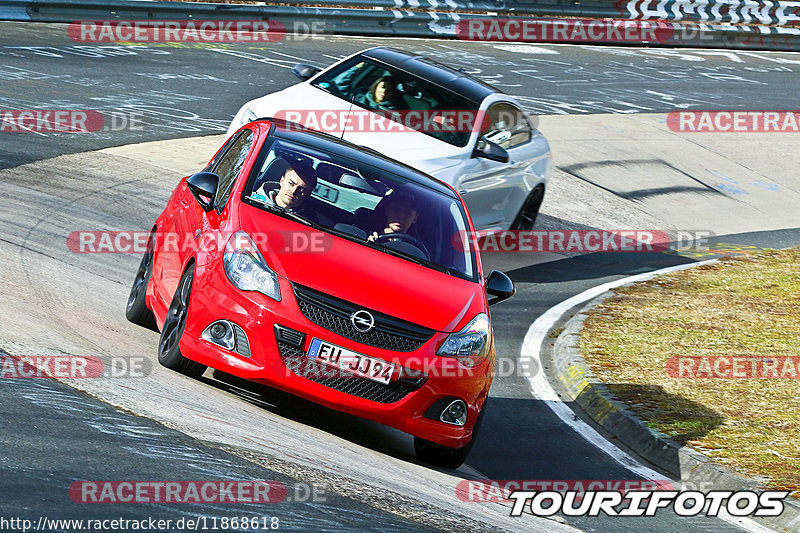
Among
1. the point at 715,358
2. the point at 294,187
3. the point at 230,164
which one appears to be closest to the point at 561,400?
the point at 715,358

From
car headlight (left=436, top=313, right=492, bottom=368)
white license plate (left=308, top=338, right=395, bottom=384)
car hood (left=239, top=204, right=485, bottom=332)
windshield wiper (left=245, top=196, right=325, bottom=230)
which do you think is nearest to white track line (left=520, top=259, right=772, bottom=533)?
car headlight (left=436, top=313, right=492, bottom=368)

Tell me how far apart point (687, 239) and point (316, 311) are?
438 inches

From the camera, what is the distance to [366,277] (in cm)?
698

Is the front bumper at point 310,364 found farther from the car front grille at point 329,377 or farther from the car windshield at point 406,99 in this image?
the car windshield at point 406,99

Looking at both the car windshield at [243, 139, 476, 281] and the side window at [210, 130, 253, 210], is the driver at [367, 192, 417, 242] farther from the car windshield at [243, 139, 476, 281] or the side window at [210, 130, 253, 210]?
the side window at [210, 130, 253, 210]

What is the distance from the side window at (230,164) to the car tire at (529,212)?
19.9ft

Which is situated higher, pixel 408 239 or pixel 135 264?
pixel 408 239

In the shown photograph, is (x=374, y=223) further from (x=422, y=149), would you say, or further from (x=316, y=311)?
(x=422, y=149)

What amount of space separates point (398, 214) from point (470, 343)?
121cm

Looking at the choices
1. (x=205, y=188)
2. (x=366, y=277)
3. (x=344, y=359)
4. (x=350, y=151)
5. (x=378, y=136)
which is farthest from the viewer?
(x=378, y=136)

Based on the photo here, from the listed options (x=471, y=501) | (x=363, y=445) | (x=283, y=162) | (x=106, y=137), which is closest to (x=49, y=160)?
(x=106, y=137)

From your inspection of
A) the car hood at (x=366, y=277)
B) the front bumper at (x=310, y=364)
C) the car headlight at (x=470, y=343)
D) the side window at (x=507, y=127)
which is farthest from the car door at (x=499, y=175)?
the front bumper at (x=310, y=364)

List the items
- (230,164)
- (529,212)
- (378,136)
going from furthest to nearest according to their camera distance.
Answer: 1. (529,212)
2. (378,136)
3. (230,164)

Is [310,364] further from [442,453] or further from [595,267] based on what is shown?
[595,267]
